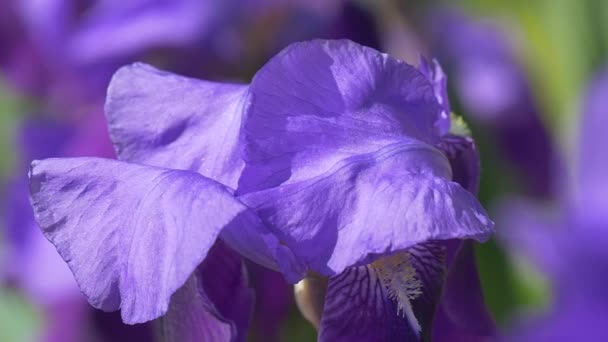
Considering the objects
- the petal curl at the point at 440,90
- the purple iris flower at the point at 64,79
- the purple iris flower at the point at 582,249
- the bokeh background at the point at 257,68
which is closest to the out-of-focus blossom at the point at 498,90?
the bokeh background at the point at 257,68

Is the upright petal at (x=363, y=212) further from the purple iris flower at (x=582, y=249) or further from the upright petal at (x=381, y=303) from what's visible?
the purple iris flower at (x=582, y=249)

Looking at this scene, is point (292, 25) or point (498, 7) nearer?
point (292, 25)

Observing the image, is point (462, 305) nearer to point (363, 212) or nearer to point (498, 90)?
point (363, 212)

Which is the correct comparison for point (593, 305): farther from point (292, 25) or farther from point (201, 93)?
point (292, 25)

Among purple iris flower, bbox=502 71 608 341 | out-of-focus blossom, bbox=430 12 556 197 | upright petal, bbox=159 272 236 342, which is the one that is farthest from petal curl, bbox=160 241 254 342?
out-of-focus blossom, bbox=430 12 556 197

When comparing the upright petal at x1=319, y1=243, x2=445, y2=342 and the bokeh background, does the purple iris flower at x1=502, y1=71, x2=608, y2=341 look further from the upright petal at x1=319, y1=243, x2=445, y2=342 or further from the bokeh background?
the upright petal at x1=319, y1=243, x2=445, y2=342

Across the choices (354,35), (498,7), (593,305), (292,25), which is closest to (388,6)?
(354,35)

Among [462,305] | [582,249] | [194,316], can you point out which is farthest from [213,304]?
[582,249]
